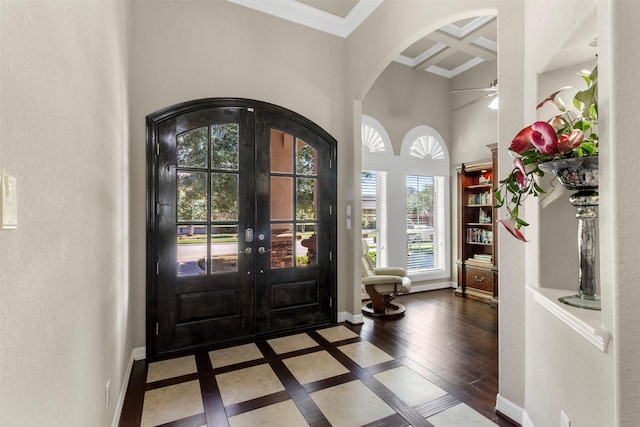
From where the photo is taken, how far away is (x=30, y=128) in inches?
32.8

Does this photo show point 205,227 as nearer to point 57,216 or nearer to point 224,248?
point 224,248

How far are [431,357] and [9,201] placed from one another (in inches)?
123

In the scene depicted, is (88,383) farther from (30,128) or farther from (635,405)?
(635,405)

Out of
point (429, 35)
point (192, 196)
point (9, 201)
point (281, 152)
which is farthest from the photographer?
point (429, 35)

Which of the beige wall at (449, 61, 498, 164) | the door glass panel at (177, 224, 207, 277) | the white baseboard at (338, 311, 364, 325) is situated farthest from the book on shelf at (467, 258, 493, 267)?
the door glass panel at (177, 224, 207, 277)

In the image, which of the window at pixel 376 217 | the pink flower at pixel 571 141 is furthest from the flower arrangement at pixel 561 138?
the window at pixel 376 217

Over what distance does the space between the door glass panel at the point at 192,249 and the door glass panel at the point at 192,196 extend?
109mm

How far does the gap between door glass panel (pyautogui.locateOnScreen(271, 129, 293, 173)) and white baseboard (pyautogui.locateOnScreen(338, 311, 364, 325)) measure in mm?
1866

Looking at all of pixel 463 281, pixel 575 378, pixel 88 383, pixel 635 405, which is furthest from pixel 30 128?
pixel 463 281

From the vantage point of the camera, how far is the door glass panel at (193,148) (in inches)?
122

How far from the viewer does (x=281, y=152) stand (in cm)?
354

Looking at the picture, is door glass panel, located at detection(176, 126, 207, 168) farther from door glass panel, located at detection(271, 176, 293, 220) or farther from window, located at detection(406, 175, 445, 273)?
window, located at detection(406, 175, 445, 273)

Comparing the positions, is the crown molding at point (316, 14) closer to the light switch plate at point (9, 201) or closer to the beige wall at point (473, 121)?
the beige wall at point (473, 121)

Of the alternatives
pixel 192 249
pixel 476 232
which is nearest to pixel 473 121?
pixel 476 232
